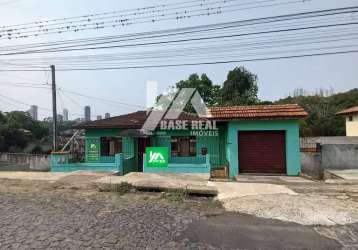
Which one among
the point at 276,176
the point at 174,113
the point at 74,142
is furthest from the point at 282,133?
the point at 74,142

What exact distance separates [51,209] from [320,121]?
126 feet

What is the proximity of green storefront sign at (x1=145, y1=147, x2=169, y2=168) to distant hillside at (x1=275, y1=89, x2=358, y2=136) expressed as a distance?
26351mm

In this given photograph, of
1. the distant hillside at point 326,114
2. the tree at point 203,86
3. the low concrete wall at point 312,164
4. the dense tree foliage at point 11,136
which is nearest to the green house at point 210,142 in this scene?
the low concrete wall at point 312,164

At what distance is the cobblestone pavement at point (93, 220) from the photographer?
526cm

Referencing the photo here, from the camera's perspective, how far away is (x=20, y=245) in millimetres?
5117

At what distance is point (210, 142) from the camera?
17.8 meters

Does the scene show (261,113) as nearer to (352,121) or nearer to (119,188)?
(119,188)

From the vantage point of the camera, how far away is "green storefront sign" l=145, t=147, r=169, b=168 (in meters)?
14.4

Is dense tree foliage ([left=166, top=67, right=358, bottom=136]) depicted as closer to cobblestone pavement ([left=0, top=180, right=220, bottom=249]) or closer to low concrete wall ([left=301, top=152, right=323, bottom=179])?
low concrete wall ([left=301, top=152, right=323, bottom=179])

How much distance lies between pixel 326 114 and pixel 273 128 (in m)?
31.0

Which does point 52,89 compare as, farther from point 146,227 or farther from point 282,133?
point 146,227

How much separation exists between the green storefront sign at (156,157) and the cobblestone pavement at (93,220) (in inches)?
197

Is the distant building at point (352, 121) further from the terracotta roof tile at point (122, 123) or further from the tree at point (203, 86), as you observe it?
the terracotta roof tile at point (122, 123)

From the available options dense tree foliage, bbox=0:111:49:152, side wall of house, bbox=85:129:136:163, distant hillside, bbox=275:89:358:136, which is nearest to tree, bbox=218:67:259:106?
distant hillside, bbox=275:89:358:136
